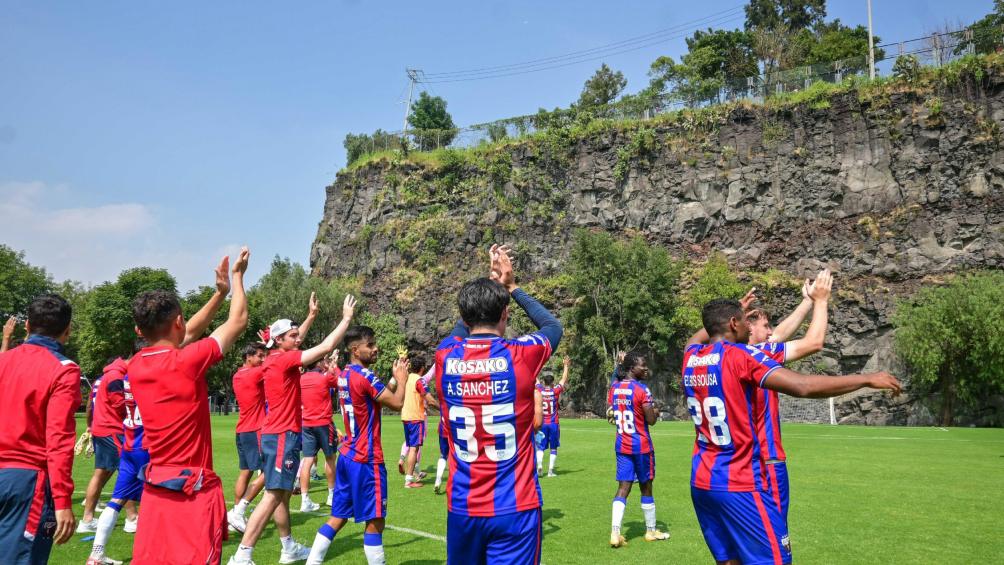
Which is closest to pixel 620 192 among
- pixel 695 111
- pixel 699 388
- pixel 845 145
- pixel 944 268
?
pixel 695 111

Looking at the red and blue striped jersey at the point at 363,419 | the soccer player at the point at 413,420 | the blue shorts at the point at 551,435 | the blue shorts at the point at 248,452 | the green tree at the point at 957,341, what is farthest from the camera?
the green tree at the point at 957,341

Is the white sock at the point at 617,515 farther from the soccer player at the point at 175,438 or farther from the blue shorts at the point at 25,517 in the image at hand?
the blue shorts at the point at 25,517

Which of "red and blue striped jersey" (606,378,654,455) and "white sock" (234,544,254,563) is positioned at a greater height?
"red and blue striped jersey" (606,378,654,455)

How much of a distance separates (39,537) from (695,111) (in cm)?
5224

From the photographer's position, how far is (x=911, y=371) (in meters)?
39.8

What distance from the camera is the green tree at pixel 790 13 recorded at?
6562 centimetres

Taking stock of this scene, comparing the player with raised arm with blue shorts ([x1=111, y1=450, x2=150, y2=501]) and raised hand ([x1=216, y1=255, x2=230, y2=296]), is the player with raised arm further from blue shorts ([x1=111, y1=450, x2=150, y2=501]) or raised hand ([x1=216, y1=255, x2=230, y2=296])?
blue shorts ([x1=111, y1=450, x2=150, y2=501])

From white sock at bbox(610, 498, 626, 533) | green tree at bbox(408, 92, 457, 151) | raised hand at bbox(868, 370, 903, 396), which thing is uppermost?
green tree at bbox(408, 92, 457, 151)

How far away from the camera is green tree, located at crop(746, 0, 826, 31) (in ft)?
215

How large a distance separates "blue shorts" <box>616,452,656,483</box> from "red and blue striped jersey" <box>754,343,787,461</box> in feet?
12.5

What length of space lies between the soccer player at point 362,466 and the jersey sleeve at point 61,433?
286 cm

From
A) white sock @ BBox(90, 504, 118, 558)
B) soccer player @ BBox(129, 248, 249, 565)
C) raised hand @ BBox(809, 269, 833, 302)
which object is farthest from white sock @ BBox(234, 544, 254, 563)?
raised hand @ BBox(809, 269, 833, 302)

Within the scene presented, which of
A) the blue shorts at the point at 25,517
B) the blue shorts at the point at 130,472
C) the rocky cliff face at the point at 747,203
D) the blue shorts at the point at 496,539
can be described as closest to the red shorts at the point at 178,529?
the blue shorts at the point at 25,517

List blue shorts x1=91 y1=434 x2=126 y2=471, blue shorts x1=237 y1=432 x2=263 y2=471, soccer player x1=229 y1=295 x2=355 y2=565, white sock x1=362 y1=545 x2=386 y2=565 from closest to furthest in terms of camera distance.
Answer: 1. white sock x1=362 y1=545 x2=386 y2=565
2. soccer player x1=229 y1=295 x2=355 y2=565
3. blue shorts x1=91 y1=434 x2=126 y2=471
4. blue shorts x1=237 y1=432 x2=263 y2=471
